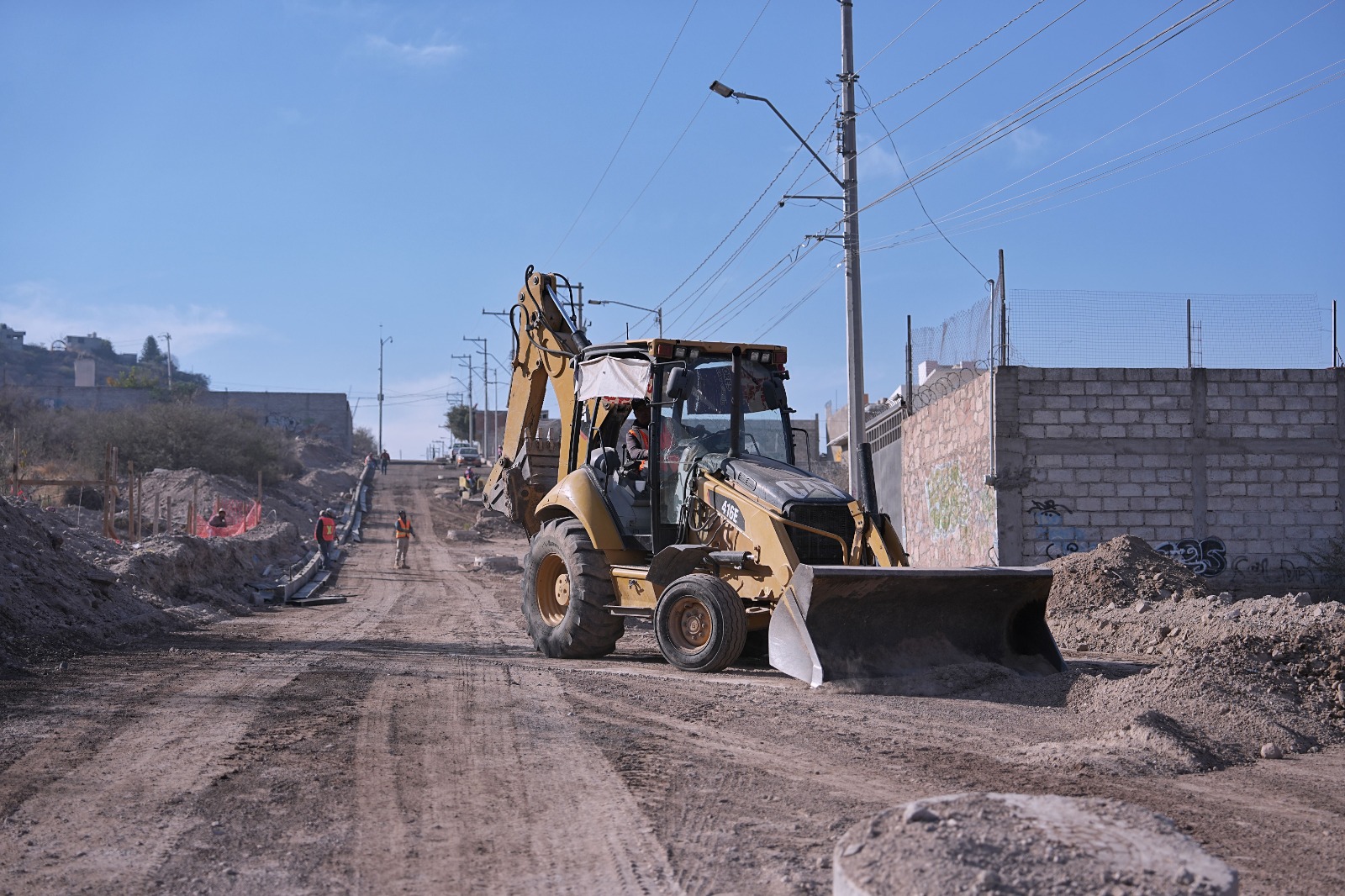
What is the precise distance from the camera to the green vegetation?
48281 millimetres

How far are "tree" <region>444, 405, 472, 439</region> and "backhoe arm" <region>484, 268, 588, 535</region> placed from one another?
108m

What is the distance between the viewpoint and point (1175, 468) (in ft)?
57.1

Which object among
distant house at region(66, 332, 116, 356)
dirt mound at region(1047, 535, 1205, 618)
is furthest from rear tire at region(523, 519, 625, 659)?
distant house at region(66, 332, 116, 356)

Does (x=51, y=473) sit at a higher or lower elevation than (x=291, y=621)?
higher

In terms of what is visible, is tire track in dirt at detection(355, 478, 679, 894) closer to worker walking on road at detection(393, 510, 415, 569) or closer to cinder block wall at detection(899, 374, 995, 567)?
cinder block wall at detection(899, 374, 995, 567)

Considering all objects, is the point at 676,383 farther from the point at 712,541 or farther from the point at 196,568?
the point at 196,568

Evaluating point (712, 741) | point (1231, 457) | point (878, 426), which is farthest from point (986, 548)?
point (712, 741)

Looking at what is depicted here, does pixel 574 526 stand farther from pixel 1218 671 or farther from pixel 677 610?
pixel 1218 671

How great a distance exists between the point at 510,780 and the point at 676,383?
16.2ft

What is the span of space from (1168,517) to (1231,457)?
138cm

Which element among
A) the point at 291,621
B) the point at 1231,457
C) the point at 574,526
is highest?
the point at 1231,457

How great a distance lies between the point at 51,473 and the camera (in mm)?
37312

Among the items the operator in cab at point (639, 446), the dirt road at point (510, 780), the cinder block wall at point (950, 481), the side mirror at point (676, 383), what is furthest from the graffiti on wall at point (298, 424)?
the dirt road at point (510, 780)

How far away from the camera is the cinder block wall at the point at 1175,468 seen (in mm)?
17375
